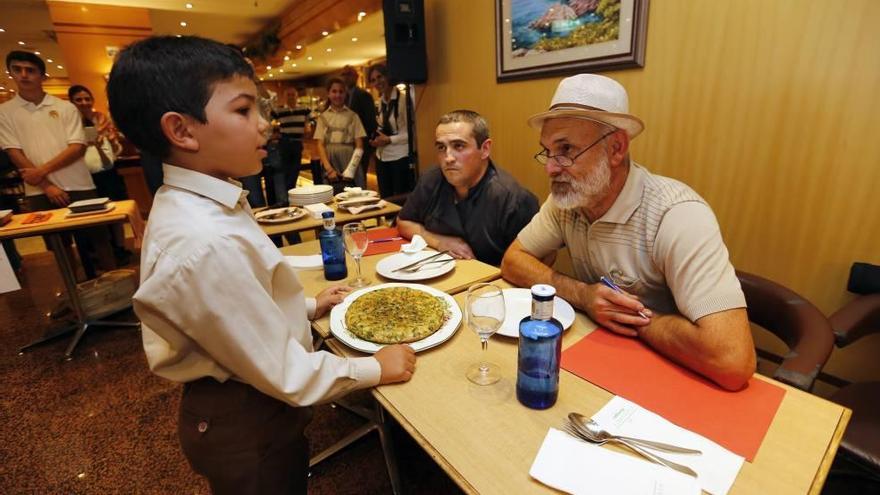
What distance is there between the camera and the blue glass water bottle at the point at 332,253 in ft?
4.99

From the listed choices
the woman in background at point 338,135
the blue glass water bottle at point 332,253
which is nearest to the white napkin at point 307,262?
the blue glass water bottle at point 332,253

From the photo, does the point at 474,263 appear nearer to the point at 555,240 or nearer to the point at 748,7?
the point at 555,240

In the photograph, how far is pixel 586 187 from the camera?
1273 millimetres

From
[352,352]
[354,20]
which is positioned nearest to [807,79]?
[352,352]

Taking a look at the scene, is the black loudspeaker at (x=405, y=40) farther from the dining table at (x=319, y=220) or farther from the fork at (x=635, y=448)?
the fork at (x=635, y=448)

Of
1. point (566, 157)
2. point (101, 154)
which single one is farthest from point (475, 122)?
point (101, 154)

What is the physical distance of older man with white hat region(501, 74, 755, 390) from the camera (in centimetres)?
95

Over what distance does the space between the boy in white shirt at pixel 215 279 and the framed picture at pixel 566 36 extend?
210 centimetres

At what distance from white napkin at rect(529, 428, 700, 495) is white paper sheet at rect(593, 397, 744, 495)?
0.12 ft

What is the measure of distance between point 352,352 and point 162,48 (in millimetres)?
798

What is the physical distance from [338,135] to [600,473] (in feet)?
14.1

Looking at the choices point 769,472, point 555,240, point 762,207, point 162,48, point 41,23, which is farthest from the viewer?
point 41,23

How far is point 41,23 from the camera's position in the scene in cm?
629

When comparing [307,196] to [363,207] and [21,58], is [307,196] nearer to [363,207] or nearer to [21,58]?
[363,207]
